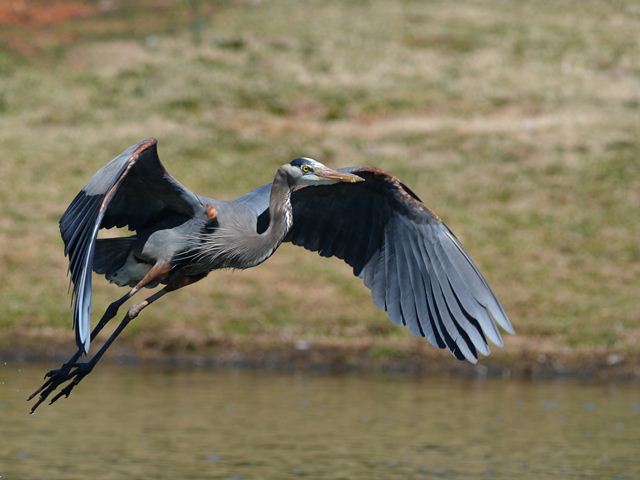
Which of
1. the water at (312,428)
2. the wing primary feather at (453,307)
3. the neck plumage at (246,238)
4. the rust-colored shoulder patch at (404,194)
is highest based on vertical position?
the rust-colored shoulder patch at (404,194)

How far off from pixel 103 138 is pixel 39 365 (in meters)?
12.6

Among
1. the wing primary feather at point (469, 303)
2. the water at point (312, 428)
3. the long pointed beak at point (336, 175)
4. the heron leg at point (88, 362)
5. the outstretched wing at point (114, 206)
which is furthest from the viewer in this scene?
the water at point (312, 428)

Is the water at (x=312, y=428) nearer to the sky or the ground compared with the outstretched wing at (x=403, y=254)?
nearer to the ground

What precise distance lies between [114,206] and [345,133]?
20.7 m

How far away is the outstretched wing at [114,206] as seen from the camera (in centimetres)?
822

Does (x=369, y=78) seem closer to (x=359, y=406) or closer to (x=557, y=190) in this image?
(x=557, y=190)

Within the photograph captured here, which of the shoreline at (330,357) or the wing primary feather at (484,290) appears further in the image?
the shoreline at (330,357)

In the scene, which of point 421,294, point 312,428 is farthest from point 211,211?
point 312,428

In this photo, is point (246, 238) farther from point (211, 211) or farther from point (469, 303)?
point (469, 303)

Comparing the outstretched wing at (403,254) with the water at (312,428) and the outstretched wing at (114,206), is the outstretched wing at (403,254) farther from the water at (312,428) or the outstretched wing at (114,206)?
the water at (312,428)

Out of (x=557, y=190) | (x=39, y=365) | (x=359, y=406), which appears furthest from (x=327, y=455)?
(x=557, y=190)

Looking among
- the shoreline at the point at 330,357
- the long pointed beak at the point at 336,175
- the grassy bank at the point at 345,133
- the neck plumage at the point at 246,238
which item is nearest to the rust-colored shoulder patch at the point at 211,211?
the neck plumage at the point at 246,238

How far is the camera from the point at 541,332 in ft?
64.1

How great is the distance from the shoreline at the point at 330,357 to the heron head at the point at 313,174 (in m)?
8.65
